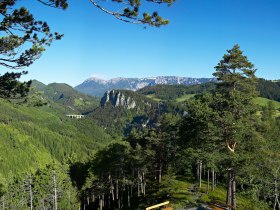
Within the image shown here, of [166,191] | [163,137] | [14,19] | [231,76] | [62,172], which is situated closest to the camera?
[14,19]

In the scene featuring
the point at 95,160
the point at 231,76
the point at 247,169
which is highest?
the point at 231,76

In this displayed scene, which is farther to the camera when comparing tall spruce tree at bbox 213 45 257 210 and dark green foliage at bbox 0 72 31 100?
tall spruce tree at bbox 213 45 257 210

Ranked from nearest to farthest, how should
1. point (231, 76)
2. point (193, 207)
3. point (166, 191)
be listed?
point (231, 76)
point (193, 207)
point (166, 191)

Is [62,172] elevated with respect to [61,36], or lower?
lower

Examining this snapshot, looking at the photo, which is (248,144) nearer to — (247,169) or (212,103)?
(247,169)

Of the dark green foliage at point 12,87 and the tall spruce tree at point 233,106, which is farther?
the tall spruce tree at point 233,106

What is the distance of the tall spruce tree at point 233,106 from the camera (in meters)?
33.6

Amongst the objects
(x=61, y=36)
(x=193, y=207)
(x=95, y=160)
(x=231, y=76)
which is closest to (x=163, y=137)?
(x=193, y=207)

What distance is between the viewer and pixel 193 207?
4084 cm

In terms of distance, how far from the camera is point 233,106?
34.5m

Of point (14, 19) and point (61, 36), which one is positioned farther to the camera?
point (61, 36)

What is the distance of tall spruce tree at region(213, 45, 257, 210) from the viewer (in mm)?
33594

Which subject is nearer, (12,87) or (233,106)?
(12,87)

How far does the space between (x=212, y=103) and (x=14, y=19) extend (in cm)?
2300
